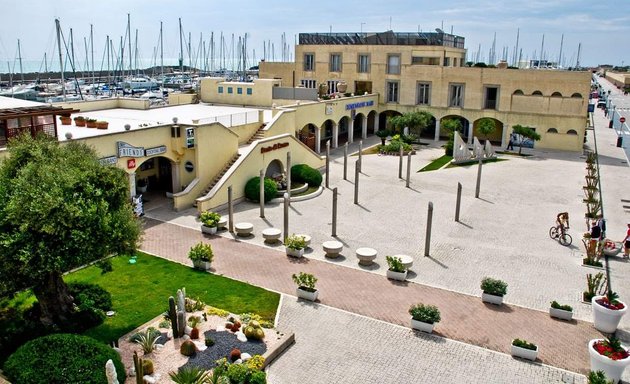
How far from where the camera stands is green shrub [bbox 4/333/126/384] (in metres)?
12.7

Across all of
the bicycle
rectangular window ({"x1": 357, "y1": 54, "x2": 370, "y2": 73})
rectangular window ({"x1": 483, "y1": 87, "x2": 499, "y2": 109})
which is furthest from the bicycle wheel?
rectangular window ({"x1": 357, "y1": 54, "x2": 370, "y2": 73})

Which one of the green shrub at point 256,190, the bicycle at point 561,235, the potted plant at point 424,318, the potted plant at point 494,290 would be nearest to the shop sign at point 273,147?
the green shrub at point 256,190

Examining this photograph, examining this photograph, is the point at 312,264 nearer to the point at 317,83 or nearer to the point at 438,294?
the point at 438,294

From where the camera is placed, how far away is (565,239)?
26.1m

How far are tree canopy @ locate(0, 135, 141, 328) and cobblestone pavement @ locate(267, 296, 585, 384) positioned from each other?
5913 millimetres

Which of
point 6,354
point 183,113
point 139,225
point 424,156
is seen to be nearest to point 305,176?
point 183,113

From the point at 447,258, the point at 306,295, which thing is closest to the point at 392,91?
the point at 447,258

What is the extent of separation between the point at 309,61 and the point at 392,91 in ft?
33.7

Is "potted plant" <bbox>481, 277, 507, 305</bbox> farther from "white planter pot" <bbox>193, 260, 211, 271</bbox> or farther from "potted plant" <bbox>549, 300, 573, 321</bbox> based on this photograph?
"white planter pot" <bbox>193, 260, 211, 271</bbox>

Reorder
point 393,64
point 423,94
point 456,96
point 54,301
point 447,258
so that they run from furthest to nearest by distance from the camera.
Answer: point 393,64, point 423,94, point 456,96, point 447,258, point 54,301

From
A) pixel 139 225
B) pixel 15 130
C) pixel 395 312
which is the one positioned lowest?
pixel 395 312

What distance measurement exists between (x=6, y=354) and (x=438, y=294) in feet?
46.4

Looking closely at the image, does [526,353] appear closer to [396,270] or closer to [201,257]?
[396,270]

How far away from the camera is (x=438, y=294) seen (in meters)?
20.2
